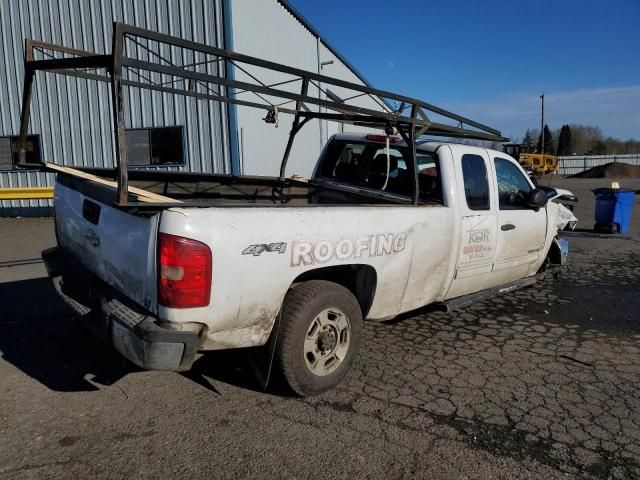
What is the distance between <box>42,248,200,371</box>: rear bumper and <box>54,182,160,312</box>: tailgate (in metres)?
0.07

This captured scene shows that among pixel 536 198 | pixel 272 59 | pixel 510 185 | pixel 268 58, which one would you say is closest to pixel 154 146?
pixel 268 58

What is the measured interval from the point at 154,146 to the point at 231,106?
240 centimetres

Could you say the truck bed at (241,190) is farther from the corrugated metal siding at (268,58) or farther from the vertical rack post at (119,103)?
the corrugated metal siding at (268,58)

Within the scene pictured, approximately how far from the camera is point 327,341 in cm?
347

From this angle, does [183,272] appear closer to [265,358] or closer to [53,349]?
[265,358]

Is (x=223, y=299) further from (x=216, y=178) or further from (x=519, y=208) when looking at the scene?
(x=519, y=208)

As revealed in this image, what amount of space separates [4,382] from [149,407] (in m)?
1.20

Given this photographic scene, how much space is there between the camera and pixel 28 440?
291 centimetres

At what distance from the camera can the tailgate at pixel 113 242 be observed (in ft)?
9.18

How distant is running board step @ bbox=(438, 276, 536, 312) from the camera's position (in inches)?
177

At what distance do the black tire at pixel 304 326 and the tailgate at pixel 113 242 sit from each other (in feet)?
2.76

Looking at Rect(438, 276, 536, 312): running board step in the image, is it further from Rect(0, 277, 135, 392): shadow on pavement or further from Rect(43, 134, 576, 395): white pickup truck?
Rect(0, 277, 135, 392): shadow on pavement

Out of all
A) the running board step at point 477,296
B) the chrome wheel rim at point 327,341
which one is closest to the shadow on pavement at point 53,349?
the chrome wheel rim at point 327,341

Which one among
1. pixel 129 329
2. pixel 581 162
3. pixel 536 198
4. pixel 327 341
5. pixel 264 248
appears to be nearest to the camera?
pixel 129 329
